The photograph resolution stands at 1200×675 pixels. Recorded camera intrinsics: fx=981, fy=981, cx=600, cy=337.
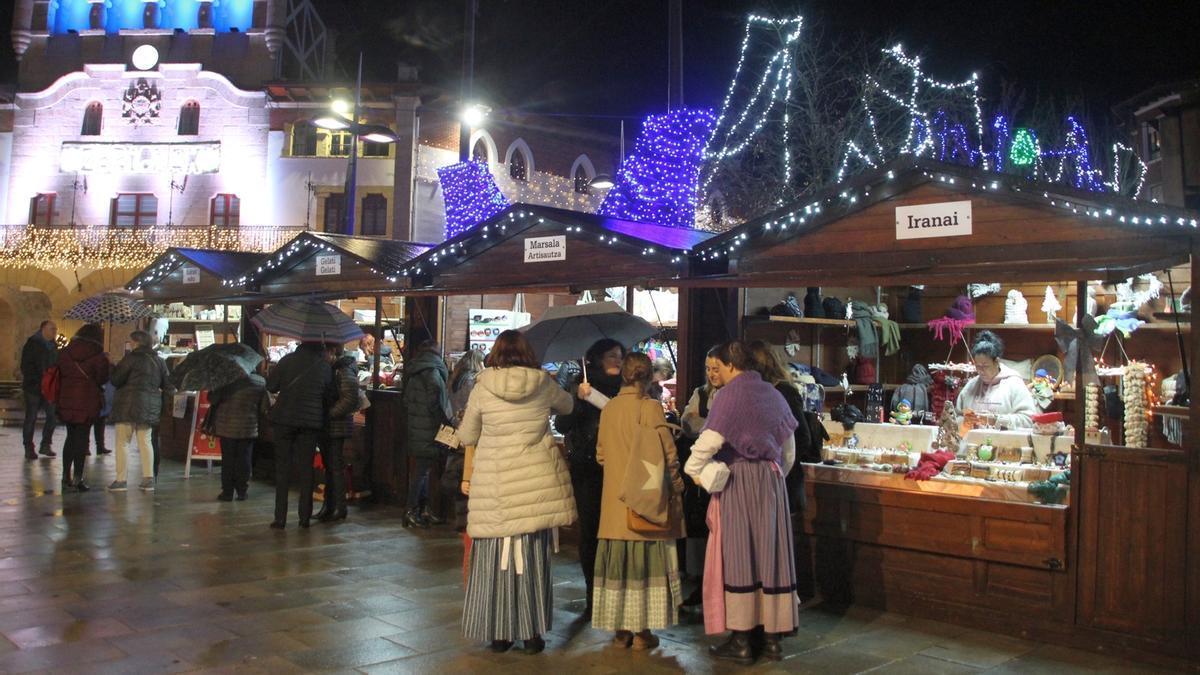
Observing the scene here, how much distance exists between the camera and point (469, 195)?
20094 mm

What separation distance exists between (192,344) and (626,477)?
69.2 ft

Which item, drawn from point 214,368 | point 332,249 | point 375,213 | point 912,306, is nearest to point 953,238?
point 912,306

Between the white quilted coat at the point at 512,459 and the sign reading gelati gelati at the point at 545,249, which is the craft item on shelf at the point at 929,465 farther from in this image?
the sign reading gelati gelati at the point at 545,249

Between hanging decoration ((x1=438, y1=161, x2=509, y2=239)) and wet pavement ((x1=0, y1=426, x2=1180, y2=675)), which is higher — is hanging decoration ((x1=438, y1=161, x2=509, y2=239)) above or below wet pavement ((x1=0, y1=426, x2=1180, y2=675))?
above

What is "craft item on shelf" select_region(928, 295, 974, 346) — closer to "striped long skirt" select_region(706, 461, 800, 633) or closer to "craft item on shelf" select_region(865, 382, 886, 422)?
"craft item on shelf" select_region(865, 382, 886, 422)

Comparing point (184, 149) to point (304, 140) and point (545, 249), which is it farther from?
point (545, 249)

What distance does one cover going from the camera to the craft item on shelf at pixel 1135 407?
6293 mm

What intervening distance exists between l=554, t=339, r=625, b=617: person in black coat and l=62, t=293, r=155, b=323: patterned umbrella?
838cm

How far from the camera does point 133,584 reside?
6.64 metres

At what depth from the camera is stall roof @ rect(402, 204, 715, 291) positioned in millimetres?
7742

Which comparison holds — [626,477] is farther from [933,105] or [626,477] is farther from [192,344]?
[192,344]

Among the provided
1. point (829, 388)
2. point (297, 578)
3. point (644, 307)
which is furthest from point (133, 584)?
point (644, 307)

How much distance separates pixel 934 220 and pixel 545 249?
3528 millimetres

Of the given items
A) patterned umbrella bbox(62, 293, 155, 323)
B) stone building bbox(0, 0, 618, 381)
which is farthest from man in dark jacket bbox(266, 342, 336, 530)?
stone building bbox(0, 0, 618, 381)
